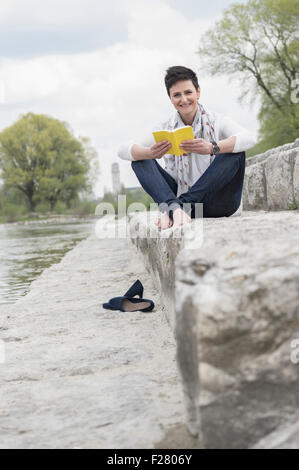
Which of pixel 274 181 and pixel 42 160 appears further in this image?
pixel 42 160

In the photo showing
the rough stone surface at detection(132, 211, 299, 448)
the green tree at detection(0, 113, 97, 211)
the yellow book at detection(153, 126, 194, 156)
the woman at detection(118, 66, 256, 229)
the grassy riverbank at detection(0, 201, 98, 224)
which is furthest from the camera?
the green tree at detection(0, 113, 97, 211)

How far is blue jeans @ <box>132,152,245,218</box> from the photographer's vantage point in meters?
2.80

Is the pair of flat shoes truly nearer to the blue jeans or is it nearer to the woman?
the woman

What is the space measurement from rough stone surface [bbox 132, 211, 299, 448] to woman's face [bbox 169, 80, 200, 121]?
5.85 feet

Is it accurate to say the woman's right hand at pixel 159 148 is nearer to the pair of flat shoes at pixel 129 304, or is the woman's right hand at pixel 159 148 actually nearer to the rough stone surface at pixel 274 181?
the pair of flat shoes at pixel 129 304

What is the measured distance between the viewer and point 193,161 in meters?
3.03

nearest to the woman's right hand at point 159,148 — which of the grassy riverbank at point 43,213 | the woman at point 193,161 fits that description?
the woman at point 193,161

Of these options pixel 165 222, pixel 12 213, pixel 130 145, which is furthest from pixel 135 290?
pixel 12 213

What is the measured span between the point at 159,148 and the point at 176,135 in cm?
14

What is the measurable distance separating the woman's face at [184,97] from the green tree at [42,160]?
37.8m

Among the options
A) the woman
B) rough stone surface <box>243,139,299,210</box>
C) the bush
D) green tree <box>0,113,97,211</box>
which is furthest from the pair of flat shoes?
green tree <box>0,113,97,211</box>

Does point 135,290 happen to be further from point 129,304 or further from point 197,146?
point 197,146
